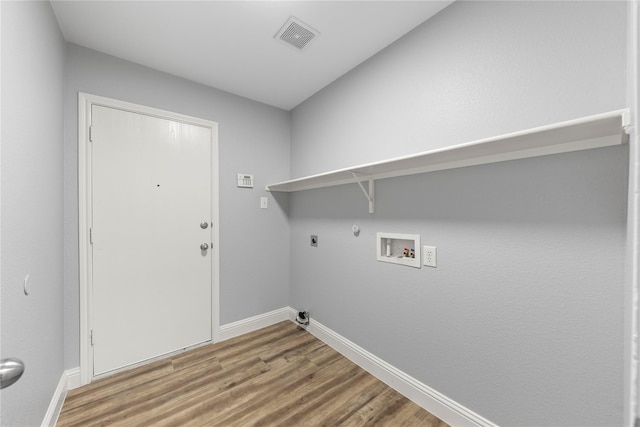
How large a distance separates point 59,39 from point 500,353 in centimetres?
320

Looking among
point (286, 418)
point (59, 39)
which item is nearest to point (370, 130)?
point (286, 418)

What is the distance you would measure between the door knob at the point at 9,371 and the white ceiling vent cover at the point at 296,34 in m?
1.95

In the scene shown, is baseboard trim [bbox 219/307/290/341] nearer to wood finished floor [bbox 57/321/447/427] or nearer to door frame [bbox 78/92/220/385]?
wood finished floor [bbox 57/321/447/427]

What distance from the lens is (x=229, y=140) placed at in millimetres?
2498

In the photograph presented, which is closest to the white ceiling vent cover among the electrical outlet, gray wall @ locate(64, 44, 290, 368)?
gray wall @ locate(64, 44, 290, 368)

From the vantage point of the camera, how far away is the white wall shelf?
0.97m

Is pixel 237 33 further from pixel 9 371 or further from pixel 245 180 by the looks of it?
pixel 9 371

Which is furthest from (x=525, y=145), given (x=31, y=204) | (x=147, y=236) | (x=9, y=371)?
(x=147, y=236)

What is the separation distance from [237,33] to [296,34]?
399 millimetres

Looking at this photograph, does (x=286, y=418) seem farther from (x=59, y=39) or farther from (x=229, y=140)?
(x=59, y=39)

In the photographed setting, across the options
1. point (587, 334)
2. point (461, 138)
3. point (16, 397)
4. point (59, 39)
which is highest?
point (59, 39)

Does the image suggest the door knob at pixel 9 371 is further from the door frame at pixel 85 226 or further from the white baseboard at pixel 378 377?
the door frame at pixel 85 226

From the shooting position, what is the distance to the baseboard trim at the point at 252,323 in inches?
96.3

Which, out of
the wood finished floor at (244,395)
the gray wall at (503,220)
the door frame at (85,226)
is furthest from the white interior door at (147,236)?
the gray wall at (503,220)
